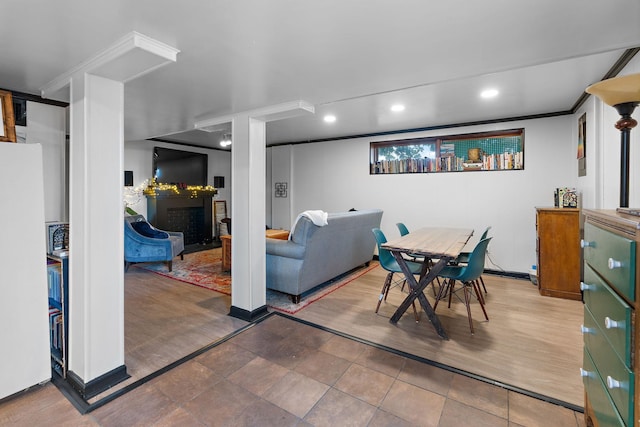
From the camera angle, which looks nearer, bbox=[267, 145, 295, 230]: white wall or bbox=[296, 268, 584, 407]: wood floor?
bbox=[296, 268, 584, 407]: wood floor

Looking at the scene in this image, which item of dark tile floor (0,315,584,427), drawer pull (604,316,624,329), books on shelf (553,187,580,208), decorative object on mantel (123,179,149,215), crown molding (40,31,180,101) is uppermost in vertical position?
crown molding (40,31,180,101)

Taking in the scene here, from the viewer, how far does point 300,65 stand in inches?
75.6

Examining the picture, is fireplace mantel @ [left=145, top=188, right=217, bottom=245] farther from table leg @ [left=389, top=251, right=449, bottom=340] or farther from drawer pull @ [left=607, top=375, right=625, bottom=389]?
drawer pull @ [left=607, top=375, right=625, bottom=389]

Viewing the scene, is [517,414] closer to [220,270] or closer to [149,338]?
[149,338]

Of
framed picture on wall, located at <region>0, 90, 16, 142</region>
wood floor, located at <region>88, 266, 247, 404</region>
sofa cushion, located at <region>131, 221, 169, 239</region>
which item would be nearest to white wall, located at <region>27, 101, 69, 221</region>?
framed picture on wall, located at <region>0, 90, 16, 142</region>

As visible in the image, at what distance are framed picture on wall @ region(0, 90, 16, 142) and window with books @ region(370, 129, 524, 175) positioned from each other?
4636 millimetres

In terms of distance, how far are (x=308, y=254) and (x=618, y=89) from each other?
2642mm

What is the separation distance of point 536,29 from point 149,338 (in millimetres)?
3346

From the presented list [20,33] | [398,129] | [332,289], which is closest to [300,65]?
[20,33]

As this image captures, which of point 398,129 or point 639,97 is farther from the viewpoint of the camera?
point 398,129

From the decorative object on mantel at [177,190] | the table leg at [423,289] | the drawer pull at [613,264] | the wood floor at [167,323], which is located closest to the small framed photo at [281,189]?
the decorative object on mantel at [177,190]

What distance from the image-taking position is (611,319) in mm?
1031

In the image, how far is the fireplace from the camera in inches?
228

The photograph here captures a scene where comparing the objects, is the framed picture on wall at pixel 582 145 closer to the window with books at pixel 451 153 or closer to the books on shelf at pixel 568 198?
the books on shelf at pixel 568 198
